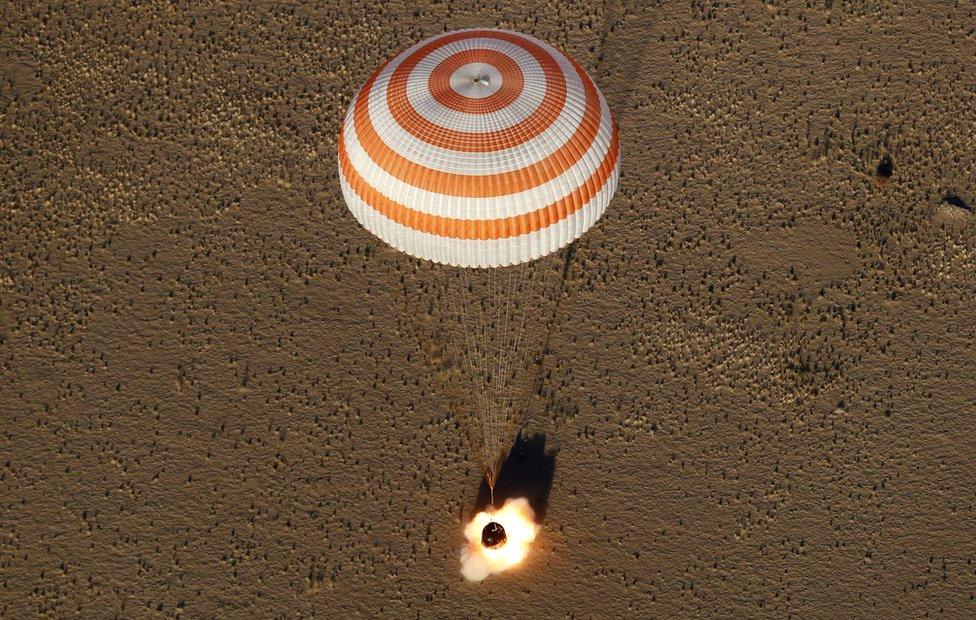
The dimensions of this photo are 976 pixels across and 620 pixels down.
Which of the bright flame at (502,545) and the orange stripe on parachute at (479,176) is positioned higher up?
the orange stripe on parachute at (479,176)

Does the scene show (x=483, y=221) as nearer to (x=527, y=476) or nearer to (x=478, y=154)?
(x=478, y=154)

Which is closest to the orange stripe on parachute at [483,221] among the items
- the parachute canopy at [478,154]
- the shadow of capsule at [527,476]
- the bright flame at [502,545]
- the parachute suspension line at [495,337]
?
the parachute canopy at [478,154]

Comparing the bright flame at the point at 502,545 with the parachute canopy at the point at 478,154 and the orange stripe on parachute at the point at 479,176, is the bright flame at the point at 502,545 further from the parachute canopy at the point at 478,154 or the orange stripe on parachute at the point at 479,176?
the orange stripe on parachute at the point at 479,176

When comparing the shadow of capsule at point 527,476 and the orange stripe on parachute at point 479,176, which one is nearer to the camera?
the orange stripe on parachute at point 479,176

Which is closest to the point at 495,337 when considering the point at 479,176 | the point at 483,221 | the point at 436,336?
the point at 436,336

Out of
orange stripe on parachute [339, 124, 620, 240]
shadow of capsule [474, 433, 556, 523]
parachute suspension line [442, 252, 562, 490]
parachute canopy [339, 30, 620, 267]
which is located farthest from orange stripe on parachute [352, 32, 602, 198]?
shadow of capsule [474, 433, 556, 523]

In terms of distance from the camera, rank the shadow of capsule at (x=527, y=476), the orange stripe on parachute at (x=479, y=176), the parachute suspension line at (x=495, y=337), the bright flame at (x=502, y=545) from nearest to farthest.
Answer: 1. the orange stripe on parachute at (x=479, y=176)
2. the bright flame at (x=502, y=545)
3. the shadow of capsule at (x=527, y=476)
4. the parachute suspension line at (x=495, y=337)

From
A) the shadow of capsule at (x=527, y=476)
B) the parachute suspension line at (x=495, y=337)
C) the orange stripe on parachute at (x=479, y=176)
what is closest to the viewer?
the orange stripe on parachute at (x=479, y=176)

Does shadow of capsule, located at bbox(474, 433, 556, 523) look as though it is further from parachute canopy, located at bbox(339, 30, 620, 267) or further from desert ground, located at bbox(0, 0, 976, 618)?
parachute canopy, located at bbox(339, 30, 620, 267)

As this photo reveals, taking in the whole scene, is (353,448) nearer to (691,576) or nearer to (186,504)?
(186,504)
